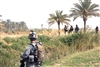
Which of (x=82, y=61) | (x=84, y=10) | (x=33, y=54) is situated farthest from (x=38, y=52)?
(x=84, y=10)

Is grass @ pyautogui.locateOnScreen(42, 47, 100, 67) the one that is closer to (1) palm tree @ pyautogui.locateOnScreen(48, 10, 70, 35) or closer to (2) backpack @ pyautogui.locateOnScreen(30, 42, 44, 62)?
(2) backpack @ pyautogui.locateOnScreen(30, 42, 44, 62)

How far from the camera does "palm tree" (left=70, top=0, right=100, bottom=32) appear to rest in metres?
40.7

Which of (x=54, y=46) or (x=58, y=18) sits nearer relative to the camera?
(x=54, y=46)

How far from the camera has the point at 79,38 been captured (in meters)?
31.1

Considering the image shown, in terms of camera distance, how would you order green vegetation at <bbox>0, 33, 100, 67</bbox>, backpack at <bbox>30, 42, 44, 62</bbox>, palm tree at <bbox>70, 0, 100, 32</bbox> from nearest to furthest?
1. backpack at <bbox>30, 42, 44, 62</bbox>
2. green vegetation at <bbox>0, 33, 100, 67</bbox>
3. palm tree at <bbox>70, 0, 100, 32</bbox>

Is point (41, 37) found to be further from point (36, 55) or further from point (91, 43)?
point (36, 55)

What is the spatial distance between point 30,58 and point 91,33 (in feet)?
76.0

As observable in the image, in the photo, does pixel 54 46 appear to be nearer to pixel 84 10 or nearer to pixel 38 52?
pixel 84 10

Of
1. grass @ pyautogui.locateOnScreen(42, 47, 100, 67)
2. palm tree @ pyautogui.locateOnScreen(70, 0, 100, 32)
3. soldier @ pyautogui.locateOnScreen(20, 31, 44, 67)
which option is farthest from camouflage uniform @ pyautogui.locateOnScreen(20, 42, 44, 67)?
palm tree @ pyautogui.locateOnScreen(70, 0, 100, 32)

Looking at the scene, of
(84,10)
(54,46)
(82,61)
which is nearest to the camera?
(82,61)

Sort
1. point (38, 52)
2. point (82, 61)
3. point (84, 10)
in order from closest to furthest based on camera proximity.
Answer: point (38, 52) < point (82, 61) < point (84, 10)

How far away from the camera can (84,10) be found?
40812mm

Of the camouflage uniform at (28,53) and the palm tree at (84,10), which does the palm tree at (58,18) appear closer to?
the palm tree at (84,10)

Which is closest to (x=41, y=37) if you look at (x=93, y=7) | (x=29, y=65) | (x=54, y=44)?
(x=54, y=44)
